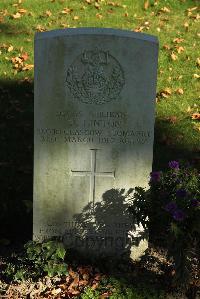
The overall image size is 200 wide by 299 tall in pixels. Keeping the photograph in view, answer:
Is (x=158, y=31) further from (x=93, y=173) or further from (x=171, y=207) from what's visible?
(x=171, y=207)

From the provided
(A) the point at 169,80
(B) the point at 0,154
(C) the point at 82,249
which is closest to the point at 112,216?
(C) the point at 82,249

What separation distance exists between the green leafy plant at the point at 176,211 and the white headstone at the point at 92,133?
0.33 meters

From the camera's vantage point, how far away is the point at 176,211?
4.01 m

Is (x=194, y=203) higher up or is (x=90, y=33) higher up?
(x=90, y=33)

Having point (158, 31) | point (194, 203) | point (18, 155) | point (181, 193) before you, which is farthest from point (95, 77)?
point (158, 31)

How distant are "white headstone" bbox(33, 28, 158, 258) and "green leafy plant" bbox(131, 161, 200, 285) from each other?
13.0 inches

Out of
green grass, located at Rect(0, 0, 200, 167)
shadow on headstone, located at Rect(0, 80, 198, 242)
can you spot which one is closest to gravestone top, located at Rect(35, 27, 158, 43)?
shadow on headstone, located at Rect(0, 80, 198, 242)

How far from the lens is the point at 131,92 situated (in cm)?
443

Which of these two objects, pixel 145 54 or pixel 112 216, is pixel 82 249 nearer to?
pixel 112 216

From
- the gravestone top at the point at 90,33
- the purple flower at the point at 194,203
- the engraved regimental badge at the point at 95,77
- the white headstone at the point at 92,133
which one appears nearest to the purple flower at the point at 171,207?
the purple flower at the point at 194,203

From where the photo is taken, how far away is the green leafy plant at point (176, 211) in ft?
13.3

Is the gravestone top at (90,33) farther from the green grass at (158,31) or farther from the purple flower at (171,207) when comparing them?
the green grass at (158,31)

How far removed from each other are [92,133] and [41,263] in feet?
3.68

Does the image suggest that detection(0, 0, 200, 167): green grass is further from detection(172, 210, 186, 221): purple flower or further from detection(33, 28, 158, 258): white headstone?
detection(172, 210, 186, 221): purple flower
